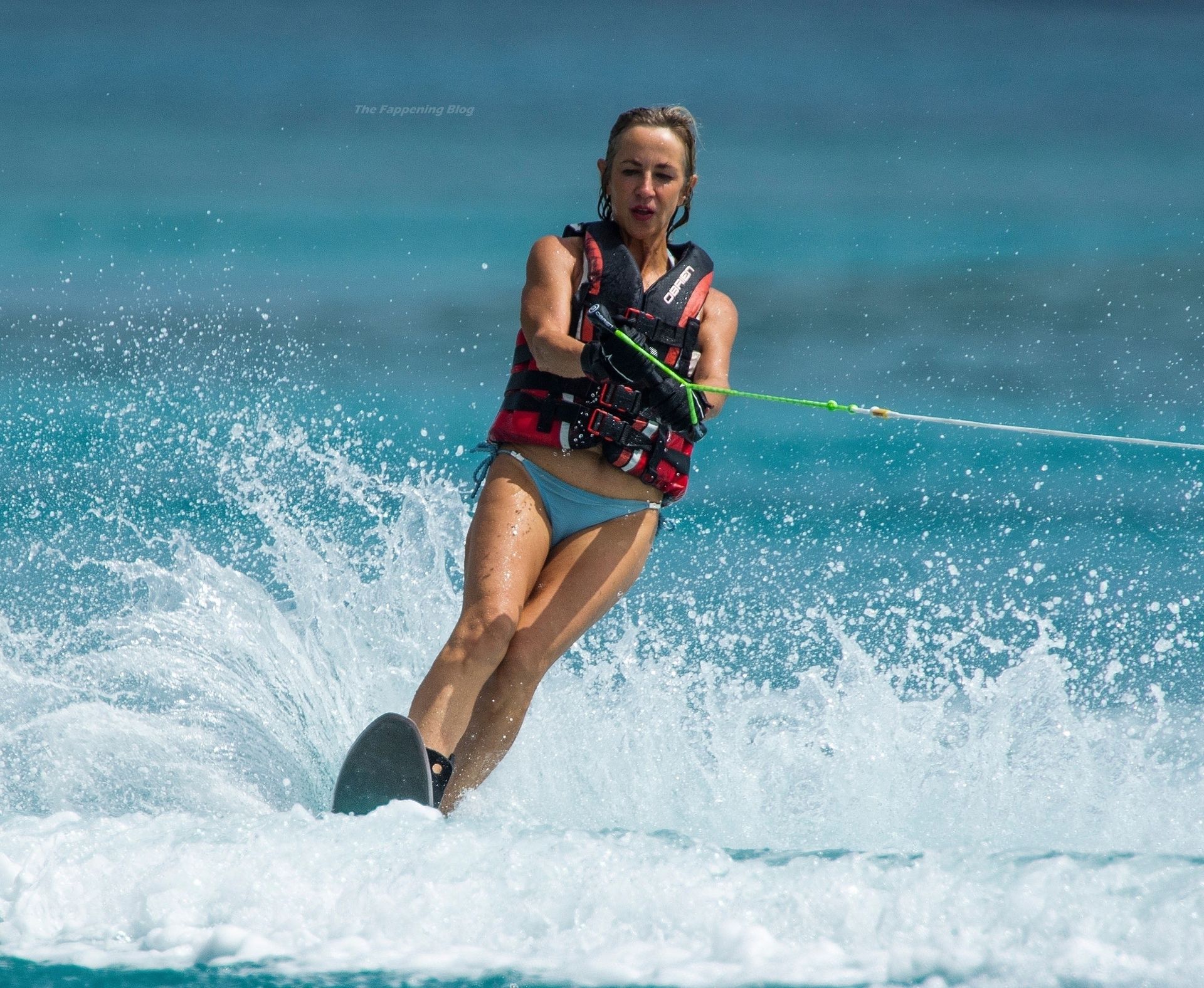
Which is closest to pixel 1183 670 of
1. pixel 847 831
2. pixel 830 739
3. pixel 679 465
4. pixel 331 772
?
pixel 830 739

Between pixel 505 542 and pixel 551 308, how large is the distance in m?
0.63

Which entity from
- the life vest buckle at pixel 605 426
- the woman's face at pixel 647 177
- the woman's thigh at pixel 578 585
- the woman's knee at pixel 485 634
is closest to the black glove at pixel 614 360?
the life vest buckle at pixel 605 426

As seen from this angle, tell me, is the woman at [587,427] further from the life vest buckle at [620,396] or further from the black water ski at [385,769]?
the black water ski at [385,769]

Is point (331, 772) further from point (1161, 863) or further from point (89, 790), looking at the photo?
point (1161, 863)

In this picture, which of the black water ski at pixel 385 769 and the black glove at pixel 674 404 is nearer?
the black water ski at pixel 385 769

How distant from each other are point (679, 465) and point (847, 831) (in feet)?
3.73

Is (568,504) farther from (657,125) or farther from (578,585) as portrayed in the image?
(657,125)

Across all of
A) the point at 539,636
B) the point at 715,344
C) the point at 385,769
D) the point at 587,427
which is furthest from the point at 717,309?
the point at 385,769

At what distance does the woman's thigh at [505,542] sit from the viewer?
3.28 m

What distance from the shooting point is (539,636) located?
11.1 ft

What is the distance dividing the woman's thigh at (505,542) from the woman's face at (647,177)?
0.74 m

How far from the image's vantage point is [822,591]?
750cm

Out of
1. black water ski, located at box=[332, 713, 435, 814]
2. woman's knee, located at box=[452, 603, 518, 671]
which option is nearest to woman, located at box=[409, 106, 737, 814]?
woman's knee, located at box=[452, 603, 518, 671]

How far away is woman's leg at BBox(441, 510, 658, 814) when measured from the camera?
3357 mm
